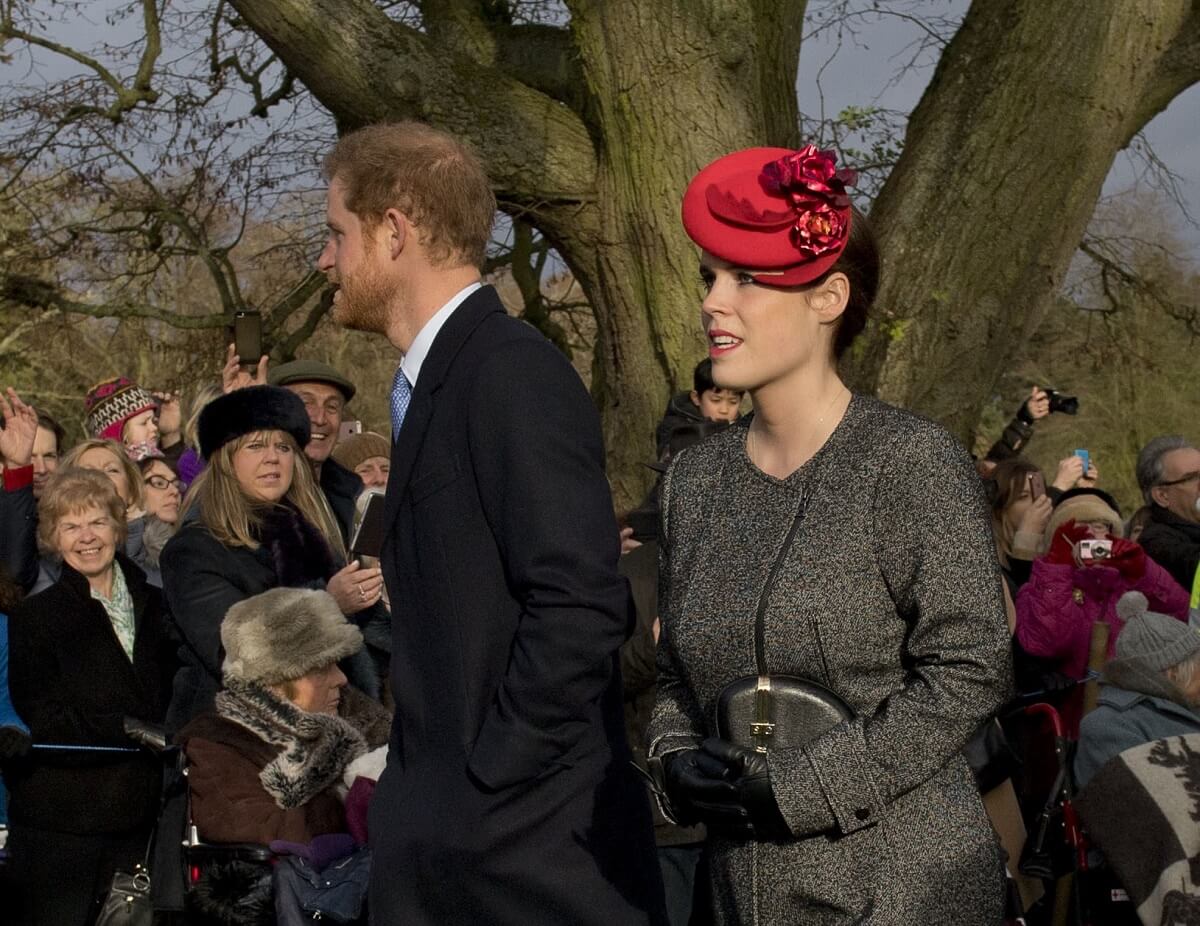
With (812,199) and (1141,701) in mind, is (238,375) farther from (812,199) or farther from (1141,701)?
(812,199)

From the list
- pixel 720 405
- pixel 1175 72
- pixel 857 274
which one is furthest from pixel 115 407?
pixel 857 274

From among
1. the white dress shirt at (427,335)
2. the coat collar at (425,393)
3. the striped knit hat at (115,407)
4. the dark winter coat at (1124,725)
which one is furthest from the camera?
the striped knit hat at (115,407)

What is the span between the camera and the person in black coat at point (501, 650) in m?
2.77

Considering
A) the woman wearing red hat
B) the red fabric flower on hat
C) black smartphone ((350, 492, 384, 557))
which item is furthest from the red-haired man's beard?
black smartphone ((350, 492, 384, 557))

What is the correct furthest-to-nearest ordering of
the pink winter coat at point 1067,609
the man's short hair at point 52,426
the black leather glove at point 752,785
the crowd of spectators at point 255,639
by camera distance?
the man's short hair at point 52,426 → the pink winter coat at point 1067,609 → the crowd of spectators at point 255,639 → the black leather glove at point 752,785

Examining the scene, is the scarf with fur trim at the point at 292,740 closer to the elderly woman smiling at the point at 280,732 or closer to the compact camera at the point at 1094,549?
the elderly woman smiling at the point at 280,732

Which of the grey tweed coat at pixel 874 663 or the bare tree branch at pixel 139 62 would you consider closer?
the grey tweed coat at pixel 874 663

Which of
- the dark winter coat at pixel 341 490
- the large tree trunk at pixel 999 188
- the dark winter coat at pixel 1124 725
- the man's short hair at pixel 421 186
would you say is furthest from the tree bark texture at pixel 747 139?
the man's short hair at pixel 421 186

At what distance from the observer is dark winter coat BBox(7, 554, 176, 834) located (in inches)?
229

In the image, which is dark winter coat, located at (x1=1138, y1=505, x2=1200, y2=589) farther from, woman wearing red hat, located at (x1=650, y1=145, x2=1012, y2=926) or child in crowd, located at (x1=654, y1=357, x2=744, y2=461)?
woman wearing red hat, located at (x1=650, y1=145, x2=1012, y2=926)

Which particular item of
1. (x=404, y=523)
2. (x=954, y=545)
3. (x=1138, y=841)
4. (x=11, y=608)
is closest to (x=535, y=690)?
(x=404, y=523)

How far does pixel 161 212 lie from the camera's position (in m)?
13.4

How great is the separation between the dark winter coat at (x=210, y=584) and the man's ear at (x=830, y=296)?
3.12 metres

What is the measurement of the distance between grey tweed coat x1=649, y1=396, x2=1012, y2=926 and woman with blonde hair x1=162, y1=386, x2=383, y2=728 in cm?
302
